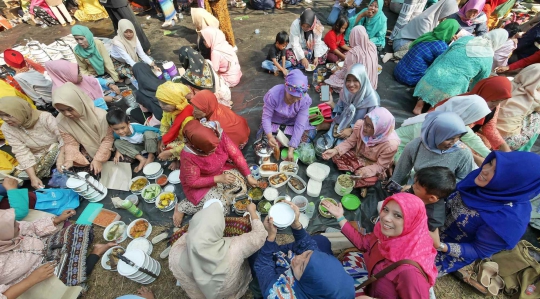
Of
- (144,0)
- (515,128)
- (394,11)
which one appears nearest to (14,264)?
(515,128)

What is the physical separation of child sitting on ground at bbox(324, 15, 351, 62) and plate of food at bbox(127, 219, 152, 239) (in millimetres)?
5423

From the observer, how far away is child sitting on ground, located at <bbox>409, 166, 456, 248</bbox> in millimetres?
2158

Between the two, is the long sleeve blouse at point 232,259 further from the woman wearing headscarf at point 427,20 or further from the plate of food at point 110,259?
the woman wearing headscarf at point 427,20

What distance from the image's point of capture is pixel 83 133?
12.3ft

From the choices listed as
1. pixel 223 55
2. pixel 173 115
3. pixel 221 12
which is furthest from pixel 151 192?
pixel 221 12

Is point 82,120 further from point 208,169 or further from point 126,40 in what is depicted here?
point 126,40

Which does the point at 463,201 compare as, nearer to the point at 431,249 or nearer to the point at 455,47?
the point at 431,249

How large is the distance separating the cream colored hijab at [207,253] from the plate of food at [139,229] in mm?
1510

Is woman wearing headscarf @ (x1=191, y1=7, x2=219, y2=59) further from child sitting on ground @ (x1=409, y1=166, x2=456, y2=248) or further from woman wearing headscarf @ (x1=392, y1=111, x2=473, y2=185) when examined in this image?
child sitting on ground @ (x1=409, y1=166, x2=456, y2=248)

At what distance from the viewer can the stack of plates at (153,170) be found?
3807 millimetres

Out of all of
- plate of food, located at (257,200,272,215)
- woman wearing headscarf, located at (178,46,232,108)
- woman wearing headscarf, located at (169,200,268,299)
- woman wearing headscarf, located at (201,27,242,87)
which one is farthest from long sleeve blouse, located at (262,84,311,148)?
woman wearing headscarf, located at (201,27,242,87)

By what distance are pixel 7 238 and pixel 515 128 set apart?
6733 millimetres

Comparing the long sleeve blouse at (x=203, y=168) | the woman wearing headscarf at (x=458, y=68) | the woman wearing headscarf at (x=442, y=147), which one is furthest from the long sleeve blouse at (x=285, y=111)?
the woman wearing headscarf at (x=458, y=68)

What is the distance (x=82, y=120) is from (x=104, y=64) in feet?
8.85
